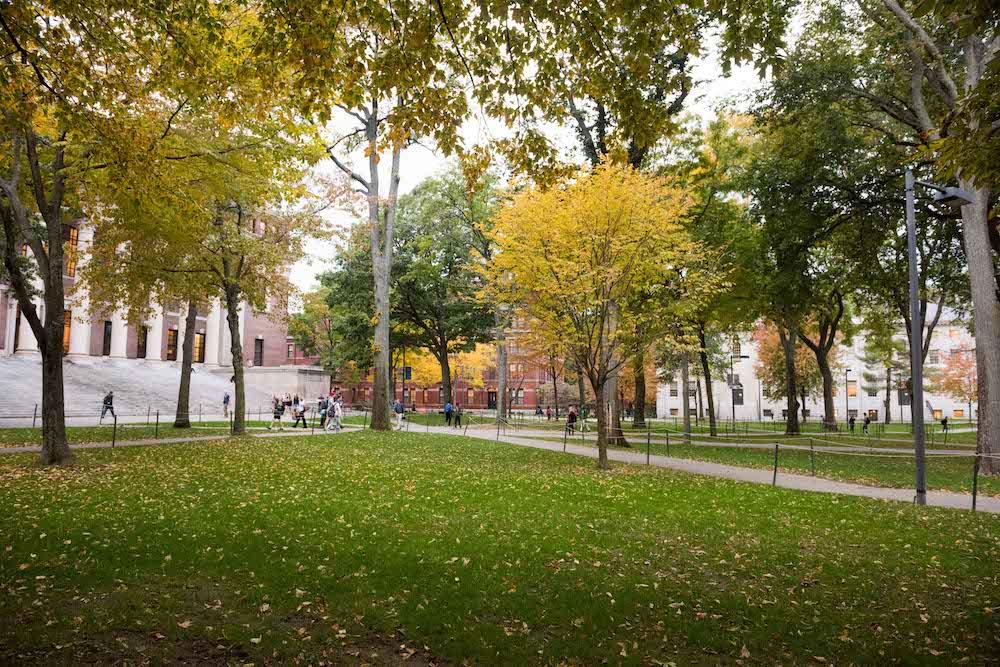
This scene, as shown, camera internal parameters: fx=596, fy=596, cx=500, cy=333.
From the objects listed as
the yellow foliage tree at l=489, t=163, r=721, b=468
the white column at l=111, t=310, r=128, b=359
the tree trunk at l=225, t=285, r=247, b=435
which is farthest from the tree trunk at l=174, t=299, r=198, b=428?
the white column at l=111, t=310, r=128, b=359

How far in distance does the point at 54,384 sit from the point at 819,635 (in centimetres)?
1464

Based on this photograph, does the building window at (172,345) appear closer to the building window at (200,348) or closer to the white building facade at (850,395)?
the building window at (200,348)

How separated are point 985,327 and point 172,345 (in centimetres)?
5582

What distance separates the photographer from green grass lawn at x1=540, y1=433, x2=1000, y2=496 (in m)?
14.8

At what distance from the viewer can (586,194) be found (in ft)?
50.1

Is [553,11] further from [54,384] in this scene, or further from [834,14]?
[834,14]

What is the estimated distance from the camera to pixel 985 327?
635 inches

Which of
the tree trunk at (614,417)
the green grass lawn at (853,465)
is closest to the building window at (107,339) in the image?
the green grass lawn at (853,465)

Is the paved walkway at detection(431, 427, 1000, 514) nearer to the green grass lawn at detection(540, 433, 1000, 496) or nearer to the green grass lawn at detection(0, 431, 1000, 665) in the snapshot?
the green grass lawn at detection(540, 433, 1000, 496)

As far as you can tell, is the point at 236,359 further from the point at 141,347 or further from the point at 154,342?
the point at 141,347

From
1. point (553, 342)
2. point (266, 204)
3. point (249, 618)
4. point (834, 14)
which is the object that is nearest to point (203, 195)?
point (266, 204)

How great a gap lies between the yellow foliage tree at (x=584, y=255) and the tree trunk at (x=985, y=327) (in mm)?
7483

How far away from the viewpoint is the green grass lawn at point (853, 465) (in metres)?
14.8

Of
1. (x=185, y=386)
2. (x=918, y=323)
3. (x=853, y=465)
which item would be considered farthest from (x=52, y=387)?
(x=853, y=465)
